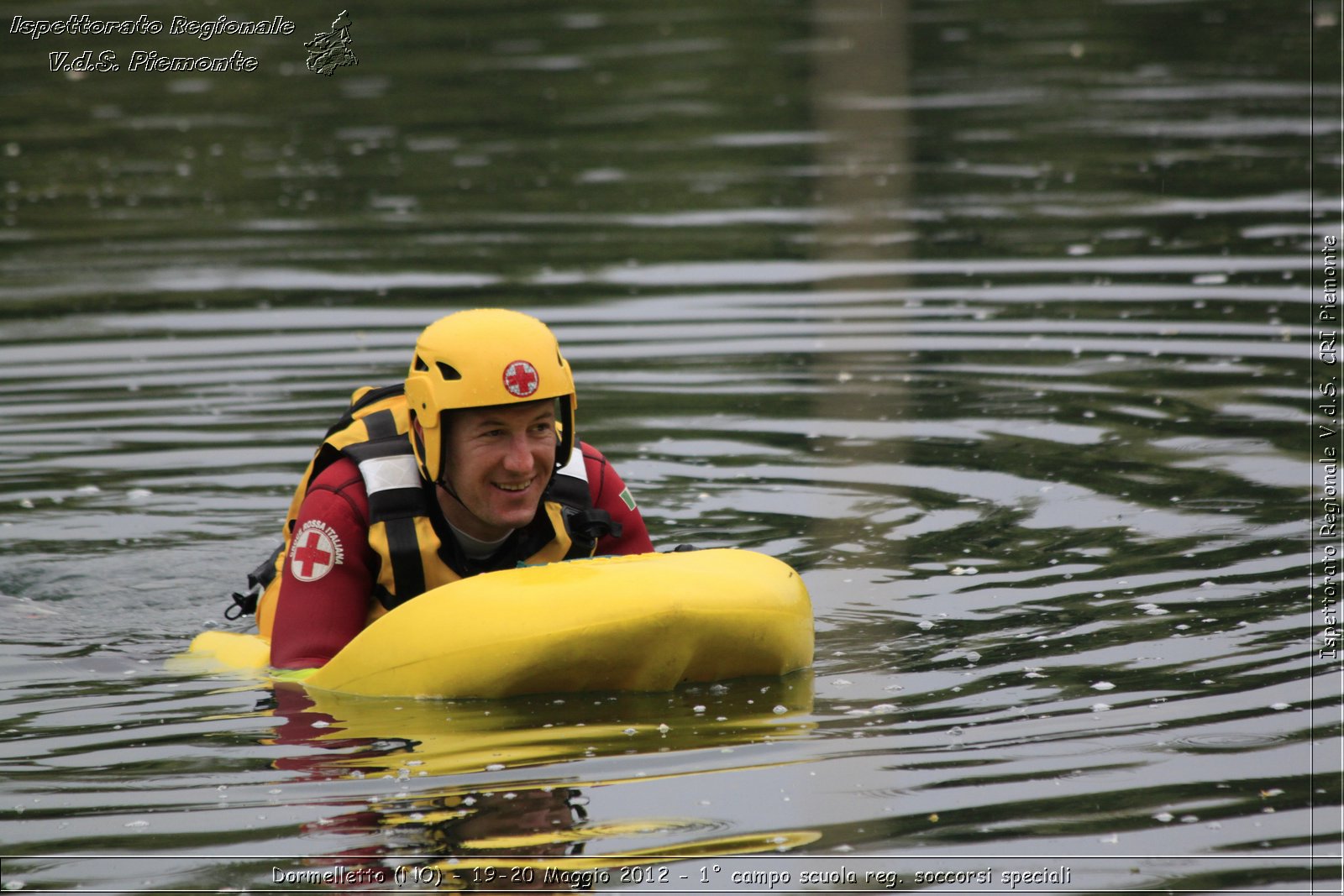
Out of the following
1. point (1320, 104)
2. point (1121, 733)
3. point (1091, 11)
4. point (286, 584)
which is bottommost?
point (1121, 733)

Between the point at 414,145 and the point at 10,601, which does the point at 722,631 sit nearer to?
the point at 10,601

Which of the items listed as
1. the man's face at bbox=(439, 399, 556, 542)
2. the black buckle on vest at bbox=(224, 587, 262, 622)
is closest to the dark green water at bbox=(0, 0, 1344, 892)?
the black buckle on vest at bbox=(224, 587, 262, 622)

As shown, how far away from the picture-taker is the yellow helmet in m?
5.66

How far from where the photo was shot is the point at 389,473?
233 inches

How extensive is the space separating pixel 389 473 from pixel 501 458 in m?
0.38

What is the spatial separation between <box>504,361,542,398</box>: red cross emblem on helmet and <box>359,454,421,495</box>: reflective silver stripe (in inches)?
19.3

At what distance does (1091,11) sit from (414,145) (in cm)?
1093

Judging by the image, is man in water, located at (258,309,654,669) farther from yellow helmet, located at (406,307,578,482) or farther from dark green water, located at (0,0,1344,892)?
dark green water, located at (0,0,1344,892)

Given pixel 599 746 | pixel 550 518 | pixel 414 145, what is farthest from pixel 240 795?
pixel 414 145

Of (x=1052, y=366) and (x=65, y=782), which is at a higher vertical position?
(x=1052, y=366)

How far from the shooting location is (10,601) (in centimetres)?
748

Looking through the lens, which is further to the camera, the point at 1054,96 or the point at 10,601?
the point at 1054,96

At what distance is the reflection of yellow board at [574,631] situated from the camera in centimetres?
578

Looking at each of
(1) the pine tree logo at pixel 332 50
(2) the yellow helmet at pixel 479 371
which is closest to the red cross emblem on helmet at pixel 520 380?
(2) the yellow helmet at pixel 479 371
